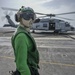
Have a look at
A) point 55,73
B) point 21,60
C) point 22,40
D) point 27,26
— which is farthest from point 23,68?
point 55,73

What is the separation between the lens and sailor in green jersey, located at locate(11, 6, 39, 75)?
2701 mm

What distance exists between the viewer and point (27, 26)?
2932 millimetres

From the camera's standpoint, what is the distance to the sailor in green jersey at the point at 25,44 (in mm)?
2701

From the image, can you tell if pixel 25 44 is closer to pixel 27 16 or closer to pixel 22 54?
pixel 22 54

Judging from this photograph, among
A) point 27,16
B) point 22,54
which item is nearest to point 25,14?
point 27,16

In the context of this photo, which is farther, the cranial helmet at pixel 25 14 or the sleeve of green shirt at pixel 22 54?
the cranial helmet at pixel 25 14

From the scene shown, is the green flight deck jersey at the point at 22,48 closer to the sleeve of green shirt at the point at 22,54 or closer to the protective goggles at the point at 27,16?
the sleeve of green shirt at the point at 22,54

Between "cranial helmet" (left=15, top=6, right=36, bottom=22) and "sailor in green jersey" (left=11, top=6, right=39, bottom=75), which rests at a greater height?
"cranial helmet" (left=15, top=6, right=36, bottom=22)

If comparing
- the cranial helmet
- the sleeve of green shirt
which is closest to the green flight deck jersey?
the sleeve of green shirt

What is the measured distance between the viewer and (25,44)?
2736 mm

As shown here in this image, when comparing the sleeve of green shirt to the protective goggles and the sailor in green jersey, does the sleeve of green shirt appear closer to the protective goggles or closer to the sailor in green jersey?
the sailor in green jersey

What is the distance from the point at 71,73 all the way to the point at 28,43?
5.62 m

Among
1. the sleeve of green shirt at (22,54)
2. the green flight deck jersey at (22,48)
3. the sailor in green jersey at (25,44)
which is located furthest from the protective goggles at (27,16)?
the sleeve of green shirt at (22,54)

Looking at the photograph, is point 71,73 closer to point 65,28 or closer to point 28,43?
point 28,43
